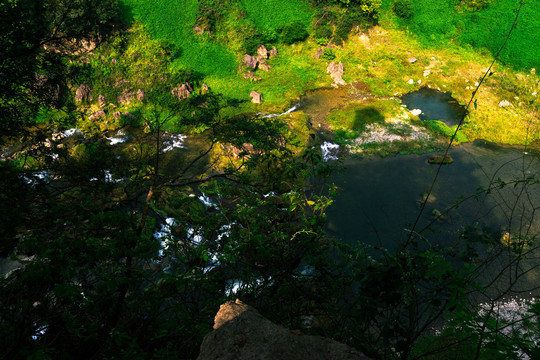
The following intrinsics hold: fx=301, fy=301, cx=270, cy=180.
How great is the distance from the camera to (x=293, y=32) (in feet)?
94.5

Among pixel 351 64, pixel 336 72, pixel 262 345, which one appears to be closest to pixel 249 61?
pixel 336 72

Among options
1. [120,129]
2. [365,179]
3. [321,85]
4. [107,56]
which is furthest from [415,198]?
[107,56]

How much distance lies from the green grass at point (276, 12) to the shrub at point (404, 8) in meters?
8.83

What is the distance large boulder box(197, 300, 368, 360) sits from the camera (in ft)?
10.6

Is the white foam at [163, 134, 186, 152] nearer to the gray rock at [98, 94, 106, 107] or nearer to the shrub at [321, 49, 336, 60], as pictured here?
the gray rock at [98, 94, 106, 107]

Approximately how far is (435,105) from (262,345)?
87.7ft

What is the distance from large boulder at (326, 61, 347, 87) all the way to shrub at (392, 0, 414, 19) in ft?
35.5

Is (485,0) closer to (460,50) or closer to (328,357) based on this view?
Answer: (460,50)

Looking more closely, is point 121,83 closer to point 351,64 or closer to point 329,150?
point 329,150

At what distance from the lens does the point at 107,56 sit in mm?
24859

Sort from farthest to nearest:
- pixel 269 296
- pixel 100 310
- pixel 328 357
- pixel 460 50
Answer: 1. pixel 460 50
2. pixel 269 296
3. pixel 100 310
4. pixel 328 357

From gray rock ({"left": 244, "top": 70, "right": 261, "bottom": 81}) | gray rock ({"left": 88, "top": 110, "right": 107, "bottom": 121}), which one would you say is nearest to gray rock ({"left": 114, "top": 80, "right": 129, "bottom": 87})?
gray rock ({"left": 88, "top": 110, "right": 107, "bottom": 121})

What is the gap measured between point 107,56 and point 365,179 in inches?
895

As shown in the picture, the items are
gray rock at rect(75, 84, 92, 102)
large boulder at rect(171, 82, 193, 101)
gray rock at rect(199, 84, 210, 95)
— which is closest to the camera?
gray rock at rect(75, 84, 92, 102)
